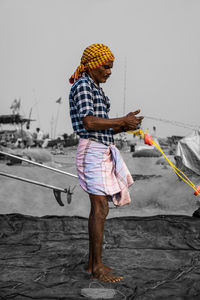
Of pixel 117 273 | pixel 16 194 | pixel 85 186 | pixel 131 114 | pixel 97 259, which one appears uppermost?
pixel 131 114

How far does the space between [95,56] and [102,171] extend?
0.69 meters

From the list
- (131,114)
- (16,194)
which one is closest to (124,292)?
(131,114)

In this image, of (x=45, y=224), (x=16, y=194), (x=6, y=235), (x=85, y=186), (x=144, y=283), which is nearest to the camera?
(x=144, y=283)

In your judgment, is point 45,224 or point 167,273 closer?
point 167,273

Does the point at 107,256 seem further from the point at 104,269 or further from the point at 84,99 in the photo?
the point at 84,99

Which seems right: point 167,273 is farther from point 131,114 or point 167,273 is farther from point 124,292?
point 131,114

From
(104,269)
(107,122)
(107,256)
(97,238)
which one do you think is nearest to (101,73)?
(107,122)

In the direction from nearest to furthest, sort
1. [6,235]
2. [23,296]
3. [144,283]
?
1. [23,296]
2. [144,283]
3. [6,235]

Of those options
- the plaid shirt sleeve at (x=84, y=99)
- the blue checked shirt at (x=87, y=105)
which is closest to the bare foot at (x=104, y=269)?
the blue checked shirt at (x=87, y=105)

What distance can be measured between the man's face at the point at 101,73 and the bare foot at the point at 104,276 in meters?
1.12

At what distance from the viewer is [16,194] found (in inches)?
201

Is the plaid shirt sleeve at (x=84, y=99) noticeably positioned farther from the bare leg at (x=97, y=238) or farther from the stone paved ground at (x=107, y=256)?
the stone paved ground at (x=107, y=256)

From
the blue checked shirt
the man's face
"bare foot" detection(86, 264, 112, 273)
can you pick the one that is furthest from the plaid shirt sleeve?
"bare foot" detection(86, 264, 112, 273)

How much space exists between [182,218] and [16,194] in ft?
8.90
